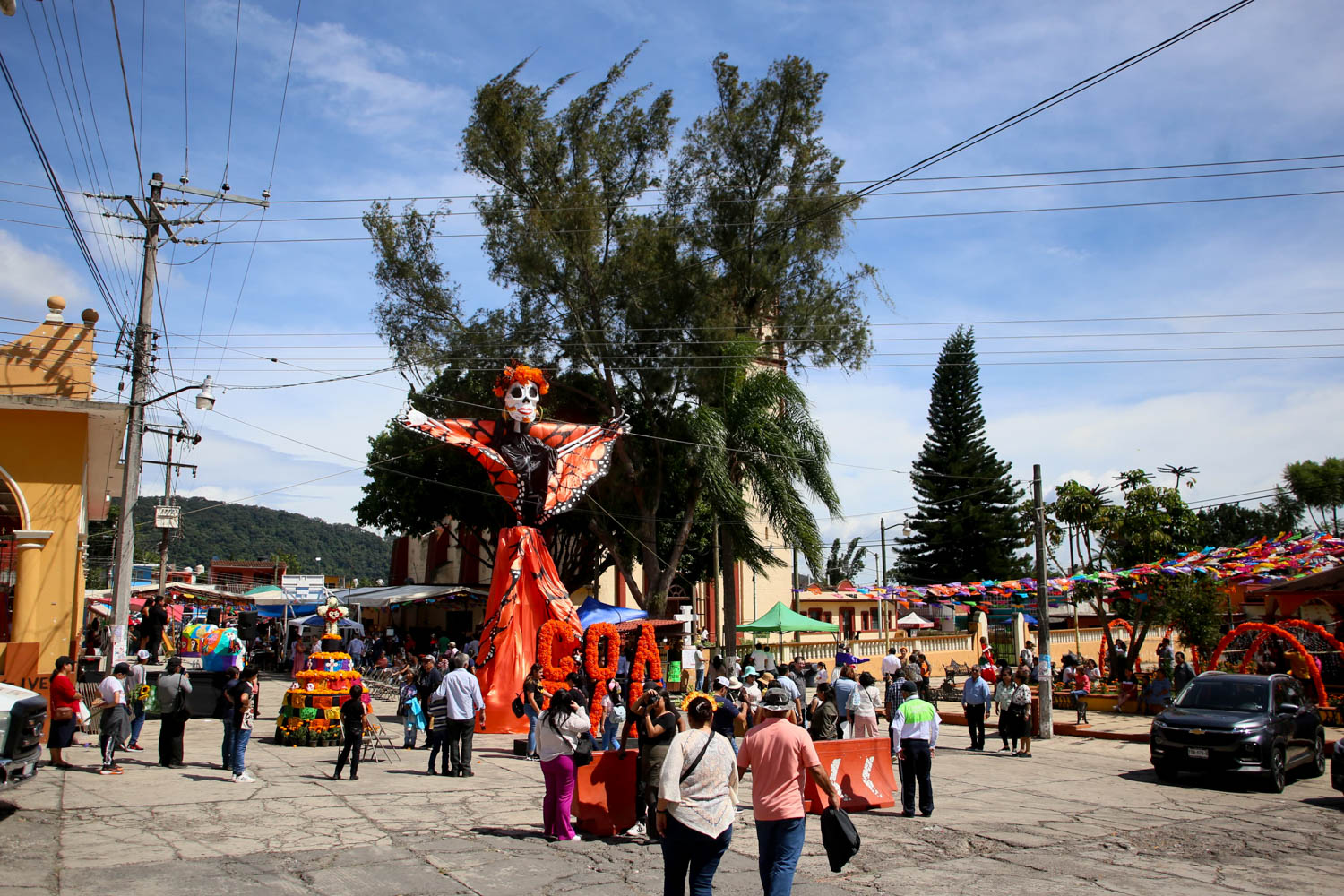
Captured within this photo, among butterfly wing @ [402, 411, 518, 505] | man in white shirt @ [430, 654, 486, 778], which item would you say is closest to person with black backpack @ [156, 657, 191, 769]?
man in white shirt @ [430, 654, 486, 778]

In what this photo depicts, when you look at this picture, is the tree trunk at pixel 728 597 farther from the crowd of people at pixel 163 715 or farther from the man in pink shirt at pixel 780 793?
the man in pink shirt at pixel 780 793

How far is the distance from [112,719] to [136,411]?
25.0 ft

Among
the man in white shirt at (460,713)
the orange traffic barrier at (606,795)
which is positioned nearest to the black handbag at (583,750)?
the orange traffic barrier at (606,795)

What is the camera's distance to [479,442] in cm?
2223

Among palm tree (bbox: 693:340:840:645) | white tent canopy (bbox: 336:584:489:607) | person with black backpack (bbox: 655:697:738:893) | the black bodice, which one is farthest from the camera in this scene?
Answer: white tent canopy (bbox: 336:584:489:607)

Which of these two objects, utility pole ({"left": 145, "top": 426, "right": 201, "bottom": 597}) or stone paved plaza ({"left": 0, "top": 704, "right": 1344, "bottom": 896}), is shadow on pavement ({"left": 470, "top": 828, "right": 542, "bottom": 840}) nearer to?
stone paved plaza ({"left": 0, "top": 704, "right": 1344, "bottom": 896})

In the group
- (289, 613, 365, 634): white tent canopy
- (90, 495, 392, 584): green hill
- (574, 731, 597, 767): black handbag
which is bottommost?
(574, 731, 597, 767): black handbag

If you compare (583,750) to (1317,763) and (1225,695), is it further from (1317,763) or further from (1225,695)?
(1317,763)

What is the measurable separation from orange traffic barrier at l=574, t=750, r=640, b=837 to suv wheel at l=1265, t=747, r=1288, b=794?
9.28 m

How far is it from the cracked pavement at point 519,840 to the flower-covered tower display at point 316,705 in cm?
176

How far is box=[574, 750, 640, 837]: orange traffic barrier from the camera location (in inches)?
393

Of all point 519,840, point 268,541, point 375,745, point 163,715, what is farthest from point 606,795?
point 268,541

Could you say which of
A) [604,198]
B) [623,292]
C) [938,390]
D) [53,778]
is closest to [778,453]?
[623,292]

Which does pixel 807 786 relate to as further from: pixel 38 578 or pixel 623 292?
pixel 623 292
